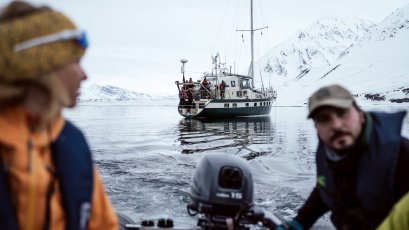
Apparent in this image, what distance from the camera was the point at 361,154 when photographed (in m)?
2.58

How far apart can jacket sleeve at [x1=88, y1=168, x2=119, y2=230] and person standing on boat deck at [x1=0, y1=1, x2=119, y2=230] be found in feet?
0.74

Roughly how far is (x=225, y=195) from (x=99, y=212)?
67.3 inches

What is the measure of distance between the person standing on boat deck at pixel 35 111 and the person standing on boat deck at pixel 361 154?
171cm

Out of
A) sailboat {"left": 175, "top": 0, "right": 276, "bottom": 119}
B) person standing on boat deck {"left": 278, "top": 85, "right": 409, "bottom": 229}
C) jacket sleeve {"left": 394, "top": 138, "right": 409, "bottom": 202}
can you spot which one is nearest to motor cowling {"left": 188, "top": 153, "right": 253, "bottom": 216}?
person standing on boat deck {"left": 278, "top": 85, "right": 409, "bottom": 229}

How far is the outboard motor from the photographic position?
3.48 metres

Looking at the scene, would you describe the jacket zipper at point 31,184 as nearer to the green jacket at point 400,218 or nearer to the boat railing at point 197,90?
the green jacket at point 400,218

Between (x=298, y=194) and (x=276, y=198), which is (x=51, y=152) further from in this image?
(x=298, y=194)

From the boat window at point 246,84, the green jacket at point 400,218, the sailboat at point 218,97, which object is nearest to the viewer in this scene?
the green jacket at point 400,218

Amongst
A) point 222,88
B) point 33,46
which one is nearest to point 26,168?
point 33,46

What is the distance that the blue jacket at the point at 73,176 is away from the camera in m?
1.72

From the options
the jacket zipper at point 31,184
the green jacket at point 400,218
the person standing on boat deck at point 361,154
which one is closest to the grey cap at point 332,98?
the person standing on boat deck at point 361,154

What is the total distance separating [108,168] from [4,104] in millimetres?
8391

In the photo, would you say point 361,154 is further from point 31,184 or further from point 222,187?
A: point 31,184

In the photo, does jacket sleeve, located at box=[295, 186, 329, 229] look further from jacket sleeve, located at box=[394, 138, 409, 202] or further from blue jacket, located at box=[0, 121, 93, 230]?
blue jacket, located at box=[0, 121, 93, 230]
